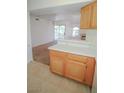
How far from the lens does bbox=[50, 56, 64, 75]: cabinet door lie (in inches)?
114

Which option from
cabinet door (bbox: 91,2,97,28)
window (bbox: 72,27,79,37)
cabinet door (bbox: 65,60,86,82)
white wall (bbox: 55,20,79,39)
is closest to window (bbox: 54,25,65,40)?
white wall (bbox: 55,20,79,39)

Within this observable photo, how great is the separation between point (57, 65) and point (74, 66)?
0.58 meters

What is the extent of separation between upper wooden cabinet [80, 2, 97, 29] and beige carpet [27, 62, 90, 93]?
146 centimetres

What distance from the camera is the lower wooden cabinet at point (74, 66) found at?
2396 millimetres

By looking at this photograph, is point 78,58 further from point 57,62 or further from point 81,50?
point 57,62

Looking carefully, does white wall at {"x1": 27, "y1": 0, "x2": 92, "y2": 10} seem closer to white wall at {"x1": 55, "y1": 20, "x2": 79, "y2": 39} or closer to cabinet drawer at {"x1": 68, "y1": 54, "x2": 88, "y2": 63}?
cabinet drawer at {"x1": 68, "y1": 54, "x2": 88, "y2": 63}

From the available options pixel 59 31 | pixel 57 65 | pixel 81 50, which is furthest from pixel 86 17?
pixel 59 31

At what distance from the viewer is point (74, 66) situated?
2.62 meters

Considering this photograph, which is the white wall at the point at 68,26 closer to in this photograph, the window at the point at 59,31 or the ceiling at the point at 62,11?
the window at the point at 59,31

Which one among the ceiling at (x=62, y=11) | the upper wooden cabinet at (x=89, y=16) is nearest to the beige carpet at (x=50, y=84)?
the upper wooden cabinet at (x=89, y=16)

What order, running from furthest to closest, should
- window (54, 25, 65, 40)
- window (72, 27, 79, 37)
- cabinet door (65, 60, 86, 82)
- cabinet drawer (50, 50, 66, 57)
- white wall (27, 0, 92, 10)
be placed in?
1. window (54, 25, 65, 40)
2. window (72, 27, 79, 37)
3. cabinet drawer (50, 50, 66, 57)
4. white wall (27, 0, 92, 10)
5. cabinet door (65, 60, 86, 82)
